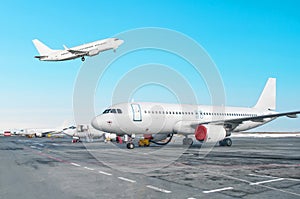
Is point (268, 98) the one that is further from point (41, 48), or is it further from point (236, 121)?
point (41, 48)

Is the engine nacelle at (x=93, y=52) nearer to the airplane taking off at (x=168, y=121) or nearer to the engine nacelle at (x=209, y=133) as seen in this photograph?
the airplane taking off at (x=168, y=121)

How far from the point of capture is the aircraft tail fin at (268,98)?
40625mm

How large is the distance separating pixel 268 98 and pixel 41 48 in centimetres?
3437

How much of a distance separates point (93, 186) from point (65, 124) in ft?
301

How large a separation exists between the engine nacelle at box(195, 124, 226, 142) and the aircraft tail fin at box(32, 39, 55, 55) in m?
26.7

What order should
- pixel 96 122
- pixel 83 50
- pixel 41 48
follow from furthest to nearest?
pixel 41 48
pixel 83 50
pixel 96 122

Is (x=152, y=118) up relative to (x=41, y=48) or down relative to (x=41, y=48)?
down

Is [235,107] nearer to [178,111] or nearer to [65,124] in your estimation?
[178,111]

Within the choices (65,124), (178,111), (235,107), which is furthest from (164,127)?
(65,124)

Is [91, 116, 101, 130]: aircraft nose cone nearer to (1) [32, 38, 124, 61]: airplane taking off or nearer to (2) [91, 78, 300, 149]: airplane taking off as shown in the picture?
(2) [91, 78, 300, 149]: airplane taking off

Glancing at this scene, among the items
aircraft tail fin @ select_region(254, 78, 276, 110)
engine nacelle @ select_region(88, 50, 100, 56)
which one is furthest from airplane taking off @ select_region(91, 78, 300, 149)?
engine nacelle @ select_region(88, 50, 100, 56)

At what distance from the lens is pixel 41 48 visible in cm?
4394

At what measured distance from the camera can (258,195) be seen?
23.7ft

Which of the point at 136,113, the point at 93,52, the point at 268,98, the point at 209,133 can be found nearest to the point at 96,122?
the point at 136,113
